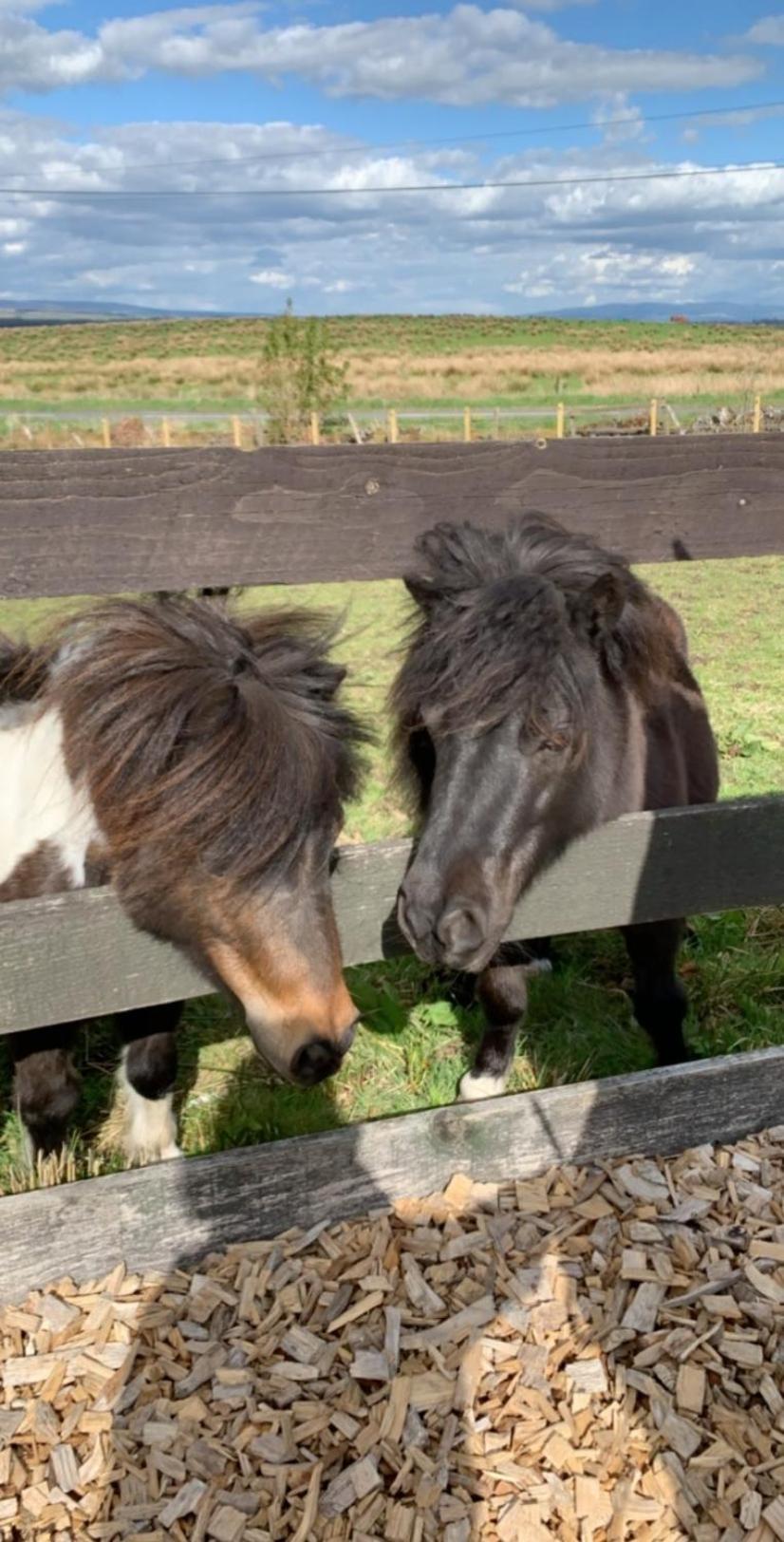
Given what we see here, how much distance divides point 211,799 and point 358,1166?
3.28 ft

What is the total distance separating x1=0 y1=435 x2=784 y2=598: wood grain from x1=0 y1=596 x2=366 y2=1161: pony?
0.70 metres

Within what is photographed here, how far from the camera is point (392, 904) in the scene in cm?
261

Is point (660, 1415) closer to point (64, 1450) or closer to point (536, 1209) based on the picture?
point (536, 1209)

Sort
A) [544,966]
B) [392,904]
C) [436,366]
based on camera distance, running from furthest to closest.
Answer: [436,366] < [544,966] < [392,904]

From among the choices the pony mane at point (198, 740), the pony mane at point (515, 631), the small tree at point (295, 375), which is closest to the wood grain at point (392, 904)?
the pony mane at point (198, 740)

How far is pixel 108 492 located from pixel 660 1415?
2.95 meters

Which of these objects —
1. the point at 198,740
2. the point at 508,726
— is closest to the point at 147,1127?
the point at 198,740

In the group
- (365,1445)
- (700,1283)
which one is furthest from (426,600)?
(365,1445)

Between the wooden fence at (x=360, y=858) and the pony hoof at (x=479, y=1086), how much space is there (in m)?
0.81

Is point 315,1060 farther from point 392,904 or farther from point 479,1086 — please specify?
point 479,1086

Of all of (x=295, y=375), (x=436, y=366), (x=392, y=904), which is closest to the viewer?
(x=392, y=904)

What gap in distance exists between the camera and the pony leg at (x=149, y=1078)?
10.1 ft

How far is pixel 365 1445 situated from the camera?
209 cm

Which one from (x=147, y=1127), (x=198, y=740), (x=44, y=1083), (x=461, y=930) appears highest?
(x=198, y=740)
